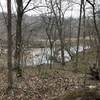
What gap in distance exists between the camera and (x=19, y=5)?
15820 millimetres

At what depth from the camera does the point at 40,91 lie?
456 inches

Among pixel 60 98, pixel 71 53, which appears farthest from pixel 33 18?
pixel 60 98

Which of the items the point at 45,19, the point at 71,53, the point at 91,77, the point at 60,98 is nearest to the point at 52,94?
the point at 60,98

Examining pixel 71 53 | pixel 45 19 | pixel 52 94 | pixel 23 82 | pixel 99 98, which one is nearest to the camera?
pixel 99 98

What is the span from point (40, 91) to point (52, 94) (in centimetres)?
73

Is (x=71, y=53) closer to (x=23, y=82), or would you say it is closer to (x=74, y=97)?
(x=23, y=82)

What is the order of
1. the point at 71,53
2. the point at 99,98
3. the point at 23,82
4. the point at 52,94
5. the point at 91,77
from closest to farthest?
the point at 99,98 < the point at 52,94 < the point at 23,82 < the point at 91,77 < the point at 71,53

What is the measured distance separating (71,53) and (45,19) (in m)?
5.68

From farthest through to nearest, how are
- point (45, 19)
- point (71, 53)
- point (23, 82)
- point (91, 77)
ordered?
point (71, 53) < point (45, 19) < point (91, 77) < point (23, 82)

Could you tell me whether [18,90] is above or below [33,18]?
below

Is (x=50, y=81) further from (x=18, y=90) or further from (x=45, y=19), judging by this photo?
(x=45, y=19)

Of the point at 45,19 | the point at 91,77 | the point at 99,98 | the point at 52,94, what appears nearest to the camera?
the point at 99,98

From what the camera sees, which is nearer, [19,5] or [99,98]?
[99,98]

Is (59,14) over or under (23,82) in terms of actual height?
over
